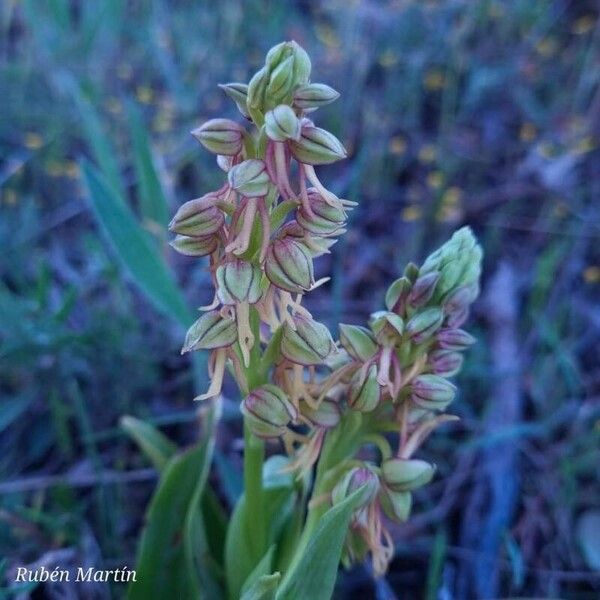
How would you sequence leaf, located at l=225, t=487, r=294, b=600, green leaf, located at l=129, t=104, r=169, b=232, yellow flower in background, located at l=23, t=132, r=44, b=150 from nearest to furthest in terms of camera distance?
leaf, located at l=225, t=487, r=294, b=600, green leaf, located at l=129, t=104, r=169, b=232, yellow flower in background, located at l=23, t=132, r=44, b=150

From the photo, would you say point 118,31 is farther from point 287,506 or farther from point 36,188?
point 287,506

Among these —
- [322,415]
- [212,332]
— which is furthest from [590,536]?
[212,332]

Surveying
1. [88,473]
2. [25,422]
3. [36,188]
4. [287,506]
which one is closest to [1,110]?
[36,188]

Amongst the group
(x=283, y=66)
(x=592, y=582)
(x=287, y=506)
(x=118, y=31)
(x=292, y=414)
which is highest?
(x=118, y=31)

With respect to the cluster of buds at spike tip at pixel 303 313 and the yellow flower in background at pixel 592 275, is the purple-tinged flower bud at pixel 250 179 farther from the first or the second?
the yellow flower in background at pixel 592 275

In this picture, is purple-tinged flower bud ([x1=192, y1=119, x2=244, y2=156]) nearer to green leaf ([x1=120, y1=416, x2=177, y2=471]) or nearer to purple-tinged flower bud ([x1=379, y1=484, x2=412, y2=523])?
purple-tinged flower bud ([x1=379, y1=484, x2=412, y2=523])

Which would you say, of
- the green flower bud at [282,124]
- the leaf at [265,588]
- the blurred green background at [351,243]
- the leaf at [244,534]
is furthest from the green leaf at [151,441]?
the green flower bud at [282,124]

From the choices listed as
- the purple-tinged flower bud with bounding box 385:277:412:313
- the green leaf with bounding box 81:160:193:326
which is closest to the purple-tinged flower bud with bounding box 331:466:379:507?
the purple-tinged flower bud with bounding box 385:277:412:313
